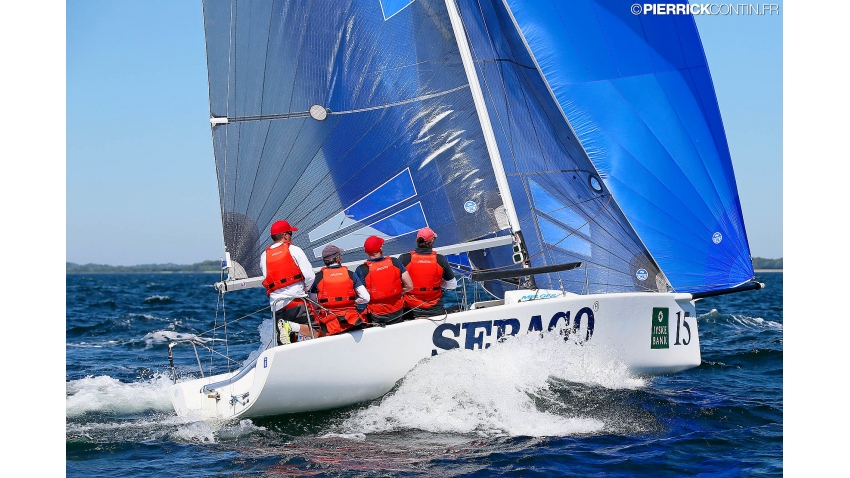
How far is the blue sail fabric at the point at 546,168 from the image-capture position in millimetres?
7812

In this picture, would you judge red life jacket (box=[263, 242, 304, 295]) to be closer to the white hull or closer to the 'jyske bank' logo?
the white hull

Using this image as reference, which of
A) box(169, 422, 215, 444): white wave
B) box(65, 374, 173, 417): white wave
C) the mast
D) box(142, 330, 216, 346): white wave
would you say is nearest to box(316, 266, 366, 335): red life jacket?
box(169, 422, 215, 444): white wave

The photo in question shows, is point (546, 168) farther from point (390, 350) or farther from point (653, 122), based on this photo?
point (390, 350)

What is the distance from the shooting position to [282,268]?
6.34 meters

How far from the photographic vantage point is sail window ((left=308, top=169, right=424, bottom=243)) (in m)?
7.56

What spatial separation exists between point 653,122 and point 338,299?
3.83m

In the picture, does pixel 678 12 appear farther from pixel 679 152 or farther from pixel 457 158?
pixel 457 158

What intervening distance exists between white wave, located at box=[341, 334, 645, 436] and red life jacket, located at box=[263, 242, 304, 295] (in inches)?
45.9

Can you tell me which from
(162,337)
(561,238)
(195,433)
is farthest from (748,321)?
(195,433)

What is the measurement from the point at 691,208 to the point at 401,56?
10.3ft

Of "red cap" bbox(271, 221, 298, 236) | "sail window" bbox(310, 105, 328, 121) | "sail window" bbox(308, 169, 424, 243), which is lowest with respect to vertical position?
"red cap" bbox(271, 221, 298, 236)

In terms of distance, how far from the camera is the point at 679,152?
8.05 meters
